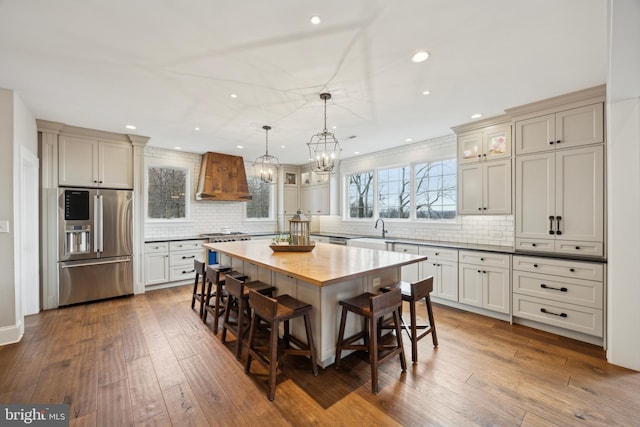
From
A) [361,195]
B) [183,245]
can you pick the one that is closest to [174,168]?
[183,245]

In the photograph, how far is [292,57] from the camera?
2.26 meters

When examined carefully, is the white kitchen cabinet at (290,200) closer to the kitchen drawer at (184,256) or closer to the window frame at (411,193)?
the window frame at (411,193)

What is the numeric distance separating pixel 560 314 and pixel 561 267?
20.6 inches

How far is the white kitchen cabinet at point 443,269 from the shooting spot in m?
3.87

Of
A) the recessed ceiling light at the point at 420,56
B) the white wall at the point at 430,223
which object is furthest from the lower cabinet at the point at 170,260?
the recessed ceiling light at the point at 420,56

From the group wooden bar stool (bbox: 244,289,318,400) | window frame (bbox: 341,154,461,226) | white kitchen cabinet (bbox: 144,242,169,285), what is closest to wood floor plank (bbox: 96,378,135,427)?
wooden bar stool (bbox: 244,289,318,400)

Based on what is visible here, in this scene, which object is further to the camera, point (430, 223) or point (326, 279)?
point (430, 223)

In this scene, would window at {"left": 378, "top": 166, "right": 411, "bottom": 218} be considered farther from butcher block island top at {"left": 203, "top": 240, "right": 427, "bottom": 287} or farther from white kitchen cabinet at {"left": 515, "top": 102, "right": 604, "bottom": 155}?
butcher block island top at {"left": 203, "top": 240, "right": 427, "bottom": 287}

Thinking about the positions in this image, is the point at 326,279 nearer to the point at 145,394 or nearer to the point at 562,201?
the point at 145,394

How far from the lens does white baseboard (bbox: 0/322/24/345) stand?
287cm

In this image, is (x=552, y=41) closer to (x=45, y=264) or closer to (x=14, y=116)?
(x=14, y=116)

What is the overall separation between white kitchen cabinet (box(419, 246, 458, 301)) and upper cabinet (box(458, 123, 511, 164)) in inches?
54.5

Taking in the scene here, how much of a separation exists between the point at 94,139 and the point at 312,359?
4.72 meters

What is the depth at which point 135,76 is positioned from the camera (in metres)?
2.58
